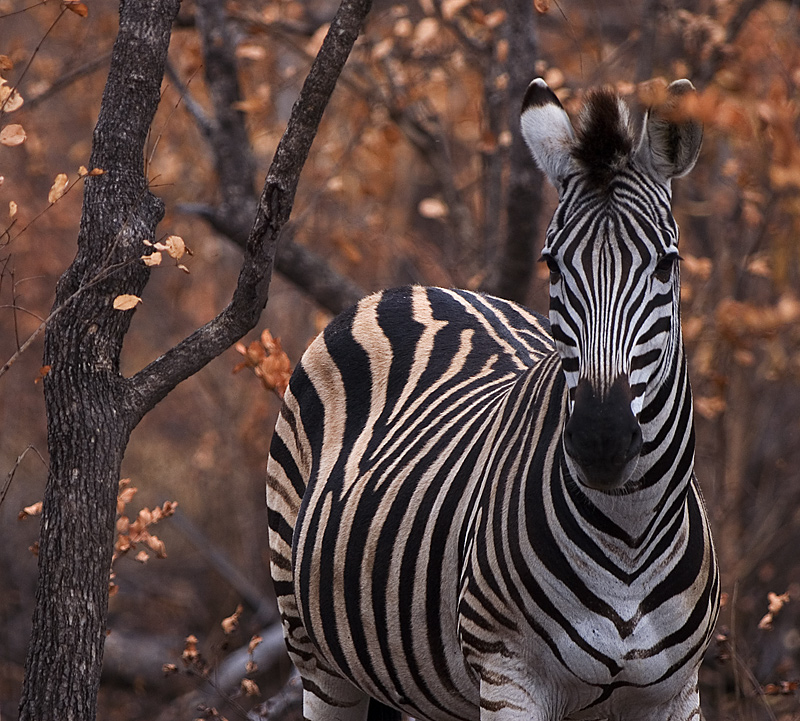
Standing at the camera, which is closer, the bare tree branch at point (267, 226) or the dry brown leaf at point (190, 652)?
the bare tree branch at point (267, 226)

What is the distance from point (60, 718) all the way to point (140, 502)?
21.5 ft

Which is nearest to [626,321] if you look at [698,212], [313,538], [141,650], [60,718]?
[313,538]

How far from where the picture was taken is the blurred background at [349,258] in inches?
250

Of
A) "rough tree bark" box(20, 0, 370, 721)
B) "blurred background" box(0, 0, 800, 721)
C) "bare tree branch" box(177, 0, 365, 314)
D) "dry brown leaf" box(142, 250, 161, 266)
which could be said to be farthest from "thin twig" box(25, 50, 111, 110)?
"dry brown leaf" box(142, 250, 161, 266)

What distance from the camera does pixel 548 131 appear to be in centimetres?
303

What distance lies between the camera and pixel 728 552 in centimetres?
734

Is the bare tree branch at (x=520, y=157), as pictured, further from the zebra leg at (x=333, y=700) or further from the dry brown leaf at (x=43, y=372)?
the dry brown leaf at (x=43, y=372)

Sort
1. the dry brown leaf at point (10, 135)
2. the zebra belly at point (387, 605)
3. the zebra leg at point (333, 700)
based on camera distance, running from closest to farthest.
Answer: the dry brown leaf at point (10, 135) < the zebra belly at point (387, 605) < the zebra leg at point (333, 700)

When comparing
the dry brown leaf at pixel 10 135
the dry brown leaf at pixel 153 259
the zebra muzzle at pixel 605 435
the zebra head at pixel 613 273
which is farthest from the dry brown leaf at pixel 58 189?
the zebra muzzle at pixel 605 435

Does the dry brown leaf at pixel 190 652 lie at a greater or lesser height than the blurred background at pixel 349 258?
lesser

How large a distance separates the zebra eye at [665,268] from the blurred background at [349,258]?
264 cm

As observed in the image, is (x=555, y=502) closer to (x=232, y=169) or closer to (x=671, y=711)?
(x=671, y=711)

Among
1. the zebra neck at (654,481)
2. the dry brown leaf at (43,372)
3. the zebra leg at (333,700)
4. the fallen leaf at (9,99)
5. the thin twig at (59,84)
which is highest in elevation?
the thin twig at (59,84)

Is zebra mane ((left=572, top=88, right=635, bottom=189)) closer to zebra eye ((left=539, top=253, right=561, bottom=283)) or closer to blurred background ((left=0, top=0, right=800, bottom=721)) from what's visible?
zebra eye ((left=539, top=253, right=561, bottom=283))
